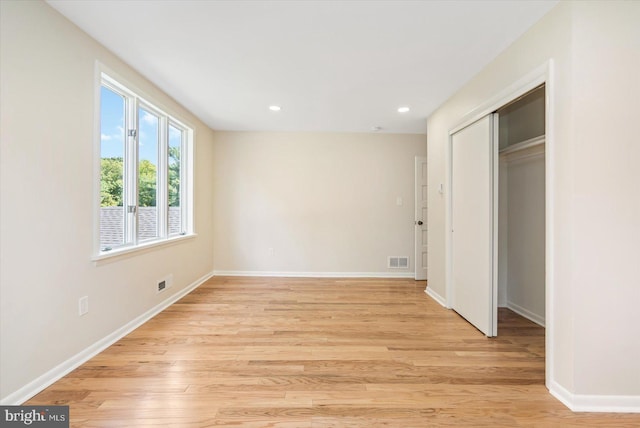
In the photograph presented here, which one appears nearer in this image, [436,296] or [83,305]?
[83,305]

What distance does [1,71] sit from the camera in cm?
168

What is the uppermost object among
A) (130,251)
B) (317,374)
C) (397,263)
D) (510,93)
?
(510,93)

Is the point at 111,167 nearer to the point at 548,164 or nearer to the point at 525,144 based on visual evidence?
the point at 548,164

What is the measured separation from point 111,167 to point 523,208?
4366mm

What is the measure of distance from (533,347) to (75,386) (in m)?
3.56

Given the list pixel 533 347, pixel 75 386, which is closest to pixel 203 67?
pixel 75 386

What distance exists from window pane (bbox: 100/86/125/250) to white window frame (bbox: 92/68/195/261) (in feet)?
0.19

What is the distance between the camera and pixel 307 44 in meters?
2.41

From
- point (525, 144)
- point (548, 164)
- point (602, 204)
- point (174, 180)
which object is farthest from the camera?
point (174, 180)

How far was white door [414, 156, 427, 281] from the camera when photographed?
516cm

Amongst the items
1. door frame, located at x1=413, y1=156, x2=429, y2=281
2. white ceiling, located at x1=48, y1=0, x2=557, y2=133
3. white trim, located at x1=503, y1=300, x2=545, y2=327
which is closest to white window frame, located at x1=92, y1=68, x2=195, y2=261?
white ceiling, located at x1=48, y1=0, x2=557, y2=133

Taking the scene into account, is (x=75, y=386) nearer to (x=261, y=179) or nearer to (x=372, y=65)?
(x=372, y=65)

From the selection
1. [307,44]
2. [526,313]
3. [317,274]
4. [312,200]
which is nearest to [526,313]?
[526,313]

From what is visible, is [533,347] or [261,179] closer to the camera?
[533,347]
